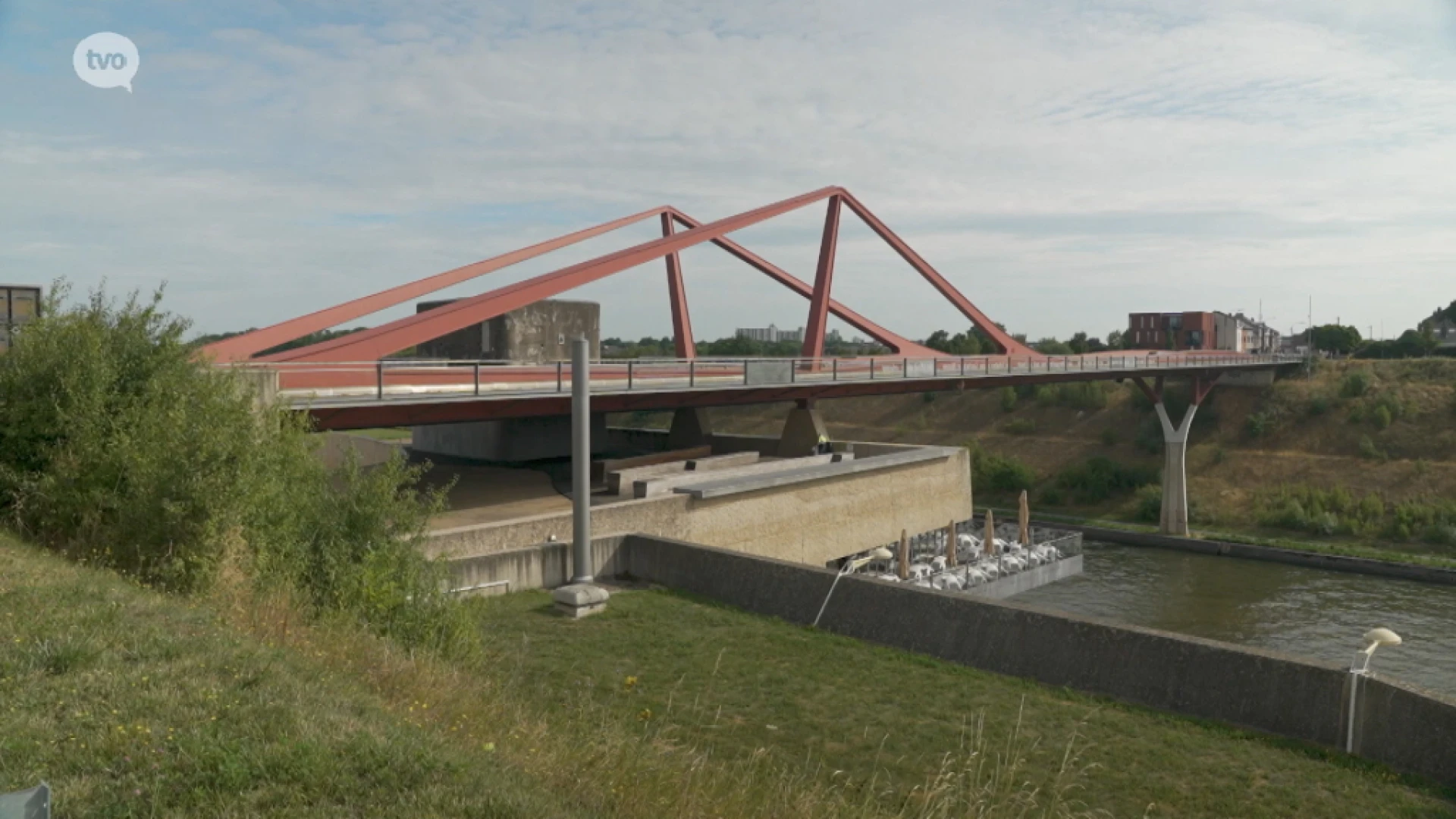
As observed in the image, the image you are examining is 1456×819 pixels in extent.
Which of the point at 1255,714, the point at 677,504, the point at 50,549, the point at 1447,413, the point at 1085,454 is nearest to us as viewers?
the point at 50,549

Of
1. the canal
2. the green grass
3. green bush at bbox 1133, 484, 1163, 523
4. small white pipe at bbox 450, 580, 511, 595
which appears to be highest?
small white pipe at bbox 450, 580, 511, 595

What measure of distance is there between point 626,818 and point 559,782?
56cm

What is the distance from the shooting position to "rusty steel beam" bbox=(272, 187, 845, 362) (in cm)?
2064

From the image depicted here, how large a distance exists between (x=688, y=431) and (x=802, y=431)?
451 centimetres

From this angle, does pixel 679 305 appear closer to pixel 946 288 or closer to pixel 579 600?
pixel 946 288

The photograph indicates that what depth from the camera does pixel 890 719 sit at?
10.7 metres

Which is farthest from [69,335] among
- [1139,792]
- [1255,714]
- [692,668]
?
[1255,714]

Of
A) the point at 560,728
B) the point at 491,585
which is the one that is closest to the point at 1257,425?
the point at 491,585

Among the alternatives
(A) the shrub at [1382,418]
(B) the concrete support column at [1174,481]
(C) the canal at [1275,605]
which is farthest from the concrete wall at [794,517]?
(A) the shrub at [1382,418]

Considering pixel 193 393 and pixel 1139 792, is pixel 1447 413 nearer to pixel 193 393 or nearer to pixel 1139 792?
pixel 1139 792

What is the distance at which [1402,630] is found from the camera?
30.4 metres

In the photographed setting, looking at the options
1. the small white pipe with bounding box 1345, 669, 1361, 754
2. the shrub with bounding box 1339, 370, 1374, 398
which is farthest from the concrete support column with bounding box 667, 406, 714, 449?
the shrub with bounding box 1339, 370, 1374, 398

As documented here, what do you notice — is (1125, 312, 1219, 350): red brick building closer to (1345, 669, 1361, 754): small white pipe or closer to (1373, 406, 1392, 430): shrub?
(1373, 406, 1392, 430): shrub

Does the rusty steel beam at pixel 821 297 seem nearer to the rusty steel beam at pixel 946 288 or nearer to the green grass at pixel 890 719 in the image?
the rusty steel beam at pixel 946 288
